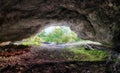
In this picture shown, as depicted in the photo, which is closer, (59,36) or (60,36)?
(60,36)

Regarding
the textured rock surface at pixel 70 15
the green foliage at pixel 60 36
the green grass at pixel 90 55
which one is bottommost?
the green foliage at pixel 60 36

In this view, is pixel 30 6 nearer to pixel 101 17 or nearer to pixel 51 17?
pixel 51 17

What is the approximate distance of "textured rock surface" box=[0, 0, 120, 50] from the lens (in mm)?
9781

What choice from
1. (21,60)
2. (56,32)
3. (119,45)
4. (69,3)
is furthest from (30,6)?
(56,32)

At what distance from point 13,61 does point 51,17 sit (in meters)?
3.53

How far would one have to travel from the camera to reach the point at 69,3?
10.3 metres

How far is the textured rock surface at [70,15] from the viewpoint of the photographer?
32.1 feet

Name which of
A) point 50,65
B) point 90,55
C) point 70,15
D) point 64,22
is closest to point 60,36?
point 64,22

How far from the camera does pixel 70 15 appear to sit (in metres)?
11.6

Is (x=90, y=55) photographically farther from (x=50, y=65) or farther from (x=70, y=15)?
(x=50, y=65)

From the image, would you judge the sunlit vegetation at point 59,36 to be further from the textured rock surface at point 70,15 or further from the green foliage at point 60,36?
the textured rock surface at point 70,15

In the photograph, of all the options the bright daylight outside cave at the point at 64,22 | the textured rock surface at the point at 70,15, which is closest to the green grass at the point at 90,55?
the bright daylight outside cave at the point at 64,22

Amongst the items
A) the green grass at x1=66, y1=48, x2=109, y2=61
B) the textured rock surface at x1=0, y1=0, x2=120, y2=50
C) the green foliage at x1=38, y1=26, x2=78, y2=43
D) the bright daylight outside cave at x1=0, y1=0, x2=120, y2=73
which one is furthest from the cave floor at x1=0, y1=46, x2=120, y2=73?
the green foliage at x1=38, y1=26, x2=78, y2=43

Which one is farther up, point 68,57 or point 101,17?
point 101,17
